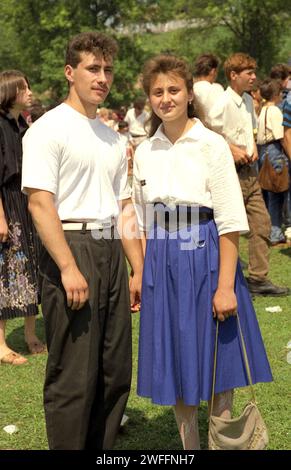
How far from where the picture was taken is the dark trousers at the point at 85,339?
341 cm

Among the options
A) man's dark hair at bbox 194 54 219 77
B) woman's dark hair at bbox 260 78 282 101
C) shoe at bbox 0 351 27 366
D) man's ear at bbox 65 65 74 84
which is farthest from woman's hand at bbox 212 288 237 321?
woman's dark hair at bbox 260 78 282 101

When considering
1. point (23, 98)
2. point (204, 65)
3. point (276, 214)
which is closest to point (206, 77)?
point (204, 65)

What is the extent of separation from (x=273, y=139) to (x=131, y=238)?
19.0 feet

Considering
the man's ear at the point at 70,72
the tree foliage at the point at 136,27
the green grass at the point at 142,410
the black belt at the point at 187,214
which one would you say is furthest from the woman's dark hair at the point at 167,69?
the tree foliage at the point at 136,27

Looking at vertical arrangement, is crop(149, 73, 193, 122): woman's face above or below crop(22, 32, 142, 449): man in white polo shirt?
above

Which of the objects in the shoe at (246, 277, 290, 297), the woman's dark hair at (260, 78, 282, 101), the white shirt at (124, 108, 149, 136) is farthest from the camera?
the white shirt at (124, 108, 149, 136)

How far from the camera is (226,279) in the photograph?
3.41 m

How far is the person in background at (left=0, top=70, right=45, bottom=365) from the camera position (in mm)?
5367

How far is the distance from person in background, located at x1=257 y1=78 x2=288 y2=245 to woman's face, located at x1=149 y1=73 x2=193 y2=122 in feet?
18.7

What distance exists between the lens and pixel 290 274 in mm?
8117

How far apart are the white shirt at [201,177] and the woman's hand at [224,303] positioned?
0.27 metres

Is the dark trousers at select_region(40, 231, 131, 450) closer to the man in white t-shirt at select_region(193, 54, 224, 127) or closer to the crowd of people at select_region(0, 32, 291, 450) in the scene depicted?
the crowd of people at select_region(0, 32, 291, 450)

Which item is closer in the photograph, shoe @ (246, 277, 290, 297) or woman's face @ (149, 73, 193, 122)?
woman's face @ (149, 73, 193, 122)

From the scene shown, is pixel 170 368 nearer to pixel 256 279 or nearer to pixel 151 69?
pixel 151 69
